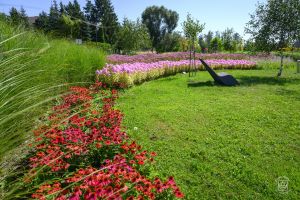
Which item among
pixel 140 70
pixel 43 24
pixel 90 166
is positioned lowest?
pixel 90 166

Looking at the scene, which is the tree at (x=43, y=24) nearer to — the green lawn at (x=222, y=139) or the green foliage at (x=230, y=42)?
the green lawn at (x=222, y=139)

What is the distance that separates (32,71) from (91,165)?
123cm

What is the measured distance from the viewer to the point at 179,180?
314 centimetres

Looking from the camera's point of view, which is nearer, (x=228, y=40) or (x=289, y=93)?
(x=289, y=93)

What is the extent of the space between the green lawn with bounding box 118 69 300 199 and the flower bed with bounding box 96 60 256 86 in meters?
1.16

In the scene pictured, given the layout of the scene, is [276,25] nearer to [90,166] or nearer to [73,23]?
[73,23]

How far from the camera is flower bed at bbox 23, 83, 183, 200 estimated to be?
77.3 inches

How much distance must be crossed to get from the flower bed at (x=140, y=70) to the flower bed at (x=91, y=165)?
14.1ft

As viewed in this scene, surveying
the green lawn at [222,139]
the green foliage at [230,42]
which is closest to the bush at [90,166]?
the green lawn at [222,139]

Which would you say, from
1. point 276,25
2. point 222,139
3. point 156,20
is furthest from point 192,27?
point 156,20

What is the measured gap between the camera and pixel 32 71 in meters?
2.26

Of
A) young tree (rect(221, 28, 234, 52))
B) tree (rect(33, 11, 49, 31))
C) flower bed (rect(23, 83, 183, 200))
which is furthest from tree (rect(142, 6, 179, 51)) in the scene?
flower bed (rect(23, 83, 183, 200))

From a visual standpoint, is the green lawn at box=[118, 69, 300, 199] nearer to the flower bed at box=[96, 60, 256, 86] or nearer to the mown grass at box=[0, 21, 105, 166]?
the flower bed at box=[96, 60, 256, 86]

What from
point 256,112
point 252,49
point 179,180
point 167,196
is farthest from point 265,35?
point 167,196
